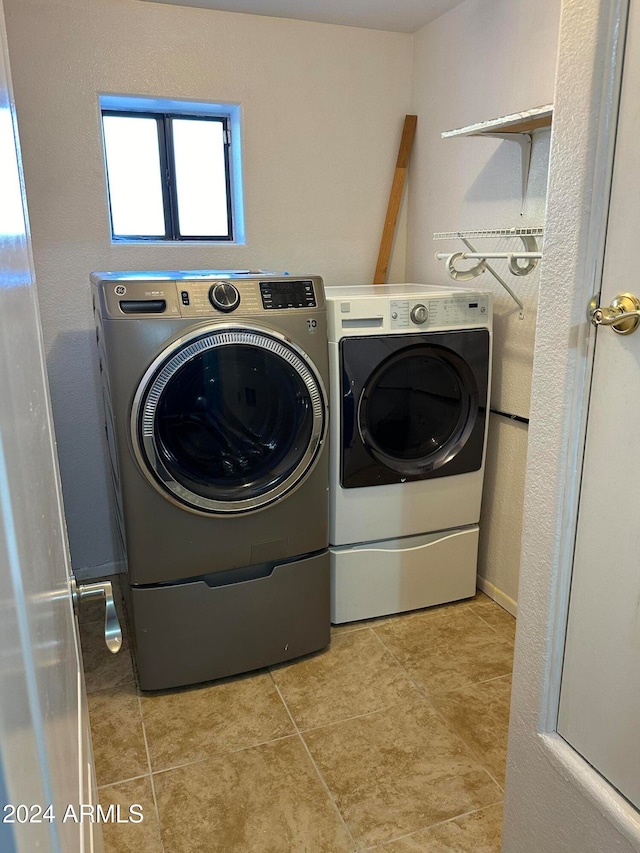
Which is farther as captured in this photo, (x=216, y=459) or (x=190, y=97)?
(x=190, y=97)

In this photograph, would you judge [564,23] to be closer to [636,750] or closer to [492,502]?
[636,750]

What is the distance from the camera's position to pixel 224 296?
5.95 feet

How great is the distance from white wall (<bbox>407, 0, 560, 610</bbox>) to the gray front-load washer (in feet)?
2.54

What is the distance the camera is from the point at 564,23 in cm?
103

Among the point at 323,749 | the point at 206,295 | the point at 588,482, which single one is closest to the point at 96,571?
the point at 323,749

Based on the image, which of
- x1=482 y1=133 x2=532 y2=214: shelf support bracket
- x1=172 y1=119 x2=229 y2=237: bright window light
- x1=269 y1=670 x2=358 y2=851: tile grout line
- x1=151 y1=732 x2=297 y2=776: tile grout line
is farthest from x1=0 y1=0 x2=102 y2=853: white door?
x1=172 y1=119 x2=229 y2=237: bright window light

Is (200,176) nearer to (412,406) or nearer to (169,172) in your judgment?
(169,172)

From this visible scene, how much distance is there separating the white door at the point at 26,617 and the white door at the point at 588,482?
0.84 metres

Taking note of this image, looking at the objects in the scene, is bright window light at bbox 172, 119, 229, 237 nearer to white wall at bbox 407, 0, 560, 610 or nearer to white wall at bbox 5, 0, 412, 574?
white wall at bbox 5, 0, 412, 574

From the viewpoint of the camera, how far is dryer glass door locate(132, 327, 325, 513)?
1792mm

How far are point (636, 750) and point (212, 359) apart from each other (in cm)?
137

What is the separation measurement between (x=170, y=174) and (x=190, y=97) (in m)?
0.32

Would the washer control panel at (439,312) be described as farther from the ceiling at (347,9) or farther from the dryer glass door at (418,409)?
the ceiling at (347,9)

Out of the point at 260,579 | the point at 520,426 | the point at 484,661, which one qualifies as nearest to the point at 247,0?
the point at 520,426
